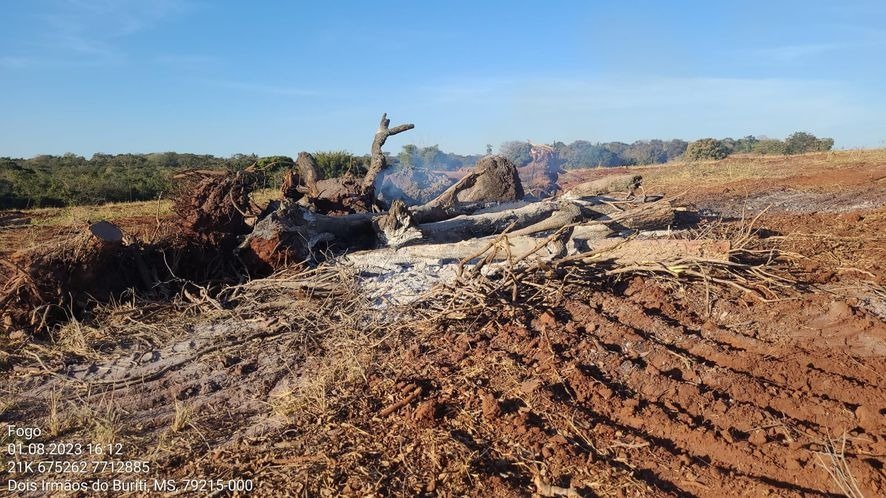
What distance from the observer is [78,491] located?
2.70m

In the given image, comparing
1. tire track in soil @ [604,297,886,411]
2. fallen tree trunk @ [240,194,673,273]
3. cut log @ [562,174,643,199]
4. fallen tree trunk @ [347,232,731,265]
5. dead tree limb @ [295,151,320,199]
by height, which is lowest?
tire track in soil @ [604,297,886,411]

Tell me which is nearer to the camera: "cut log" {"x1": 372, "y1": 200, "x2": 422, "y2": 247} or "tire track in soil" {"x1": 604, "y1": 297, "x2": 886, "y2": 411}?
"tire track in soil" {"x1": 604, "y1": 297, "x2": 886, "y2": 411}

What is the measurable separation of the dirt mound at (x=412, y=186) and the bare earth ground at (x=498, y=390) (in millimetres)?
4510

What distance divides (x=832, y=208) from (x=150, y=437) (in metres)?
9.59

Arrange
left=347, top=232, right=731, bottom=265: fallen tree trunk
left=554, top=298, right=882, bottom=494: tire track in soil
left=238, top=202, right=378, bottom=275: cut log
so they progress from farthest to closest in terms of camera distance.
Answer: left=238, top=202, right=378, bottom=275: cut log → left=347, top=232, right=731, bottom=265: fallen tree trunk → left=554, top=298, right=882, bottom=494: tire track in soil

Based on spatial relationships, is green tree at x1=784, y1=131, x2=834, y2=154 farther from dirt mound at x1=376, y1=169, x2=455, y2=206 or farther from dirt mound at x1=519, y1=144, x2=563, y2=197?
dirt mound at x1=376, y1=169, x2=455, y2=206

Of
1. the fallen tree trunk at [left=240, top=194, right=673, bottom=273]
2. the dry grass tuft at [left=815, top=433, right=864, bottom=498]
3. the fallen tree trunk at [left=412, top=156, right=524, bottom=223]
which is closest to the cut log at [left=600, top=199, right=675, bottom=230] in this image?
the fallen tree trunk at [left=240, top=194, right=673, bottom=273]

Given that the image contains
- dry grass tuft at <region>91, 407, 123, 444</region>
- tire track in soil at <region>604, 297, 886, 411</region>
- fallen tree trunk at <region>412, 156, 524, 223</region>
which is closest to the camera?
tire track in soil at <region>604, 297, 886, 411</region>

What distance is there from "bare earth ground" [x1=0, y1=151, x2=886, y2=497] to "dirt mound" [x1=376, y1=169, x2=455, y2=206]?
451 cm

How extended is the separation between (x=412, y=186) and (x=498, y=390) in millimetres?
7727

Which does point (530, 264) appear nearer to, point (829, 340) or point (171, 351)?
point (829, 340)

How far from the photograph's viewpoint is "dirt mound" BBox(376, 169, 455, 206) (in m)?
9.52

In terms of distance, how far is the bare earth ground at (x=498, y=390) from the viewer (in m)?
2.61

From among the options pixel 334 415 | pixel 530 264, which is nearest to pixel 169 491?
pixel 334 415
